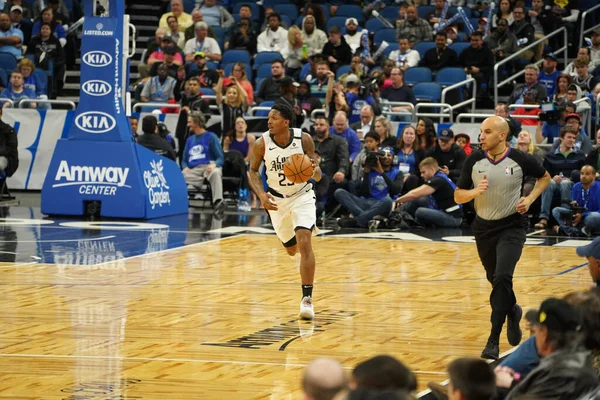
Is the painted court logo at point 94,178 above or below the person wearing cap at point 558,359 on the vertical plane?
below

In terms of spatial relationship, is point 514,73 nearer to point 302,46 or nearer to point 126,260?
point 302,46

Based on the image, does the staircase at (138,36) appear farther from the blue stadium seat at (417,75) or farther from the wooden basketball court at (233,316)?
the wooden basketball court at (233,316)

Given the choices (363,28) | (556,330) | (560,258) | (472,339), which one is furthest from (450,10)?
(556,330)

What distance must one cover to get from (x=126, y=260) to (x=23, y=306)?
336 cm

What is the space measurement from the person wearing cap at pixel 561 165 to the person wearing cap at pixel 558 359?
12.6 metres

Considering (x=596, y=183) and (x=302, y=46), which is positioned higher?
(x=302, y=46)

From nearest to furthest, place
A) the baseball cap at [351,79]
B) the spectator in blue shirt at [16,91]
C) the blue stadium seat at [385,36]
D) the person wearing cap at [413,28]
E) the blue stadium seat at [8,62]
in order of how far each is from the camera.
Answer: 1. the baseball cap at [351,79]
2. the spectator in blue shirt at [16,91]
3. the person wearing cap at [413,28]
4. the blue stadium seat at [385,36]
5. the blue stadium seat at [8,62]

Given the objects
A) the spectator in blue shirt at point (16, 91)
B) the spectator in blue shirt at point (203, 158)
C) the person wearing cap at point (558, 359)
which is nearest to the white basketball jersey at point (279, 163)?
the person wearing cap at point (558, 359)

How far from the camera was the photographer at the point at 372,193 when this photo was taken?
18.4 meters

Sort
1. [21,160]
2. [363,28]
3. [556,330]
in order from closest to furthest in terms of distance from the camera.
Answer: [556,330] < [21,160] < [363,28]

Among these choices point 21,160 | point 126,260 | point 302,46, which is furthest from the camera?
point 302,46

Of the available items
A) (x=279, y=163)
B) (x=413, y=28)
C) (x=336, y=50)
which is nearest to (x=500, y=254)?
(x=279, y=163)

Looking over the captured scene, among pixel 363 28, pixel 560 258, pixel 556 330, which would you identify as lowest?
pixel 560 258

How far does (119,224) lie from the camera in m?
18.2
